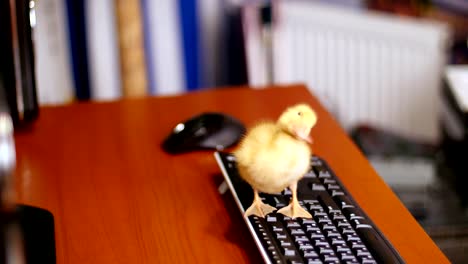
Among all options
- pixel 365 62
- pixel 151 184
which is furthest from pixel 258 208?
pixel 365 62

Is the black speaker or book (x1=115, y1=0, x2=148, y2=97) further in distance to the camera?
book (x1=115, y1=0, x2=148, y2=97)

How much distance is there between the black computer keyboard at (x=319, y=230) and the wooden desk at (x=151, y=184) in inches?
1.2

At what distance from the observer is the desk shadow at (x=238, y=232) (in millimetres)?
856

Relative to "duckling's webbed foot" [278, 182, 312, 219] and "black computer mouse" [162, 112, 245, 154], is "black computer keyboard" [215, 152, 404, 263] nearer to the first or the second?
"duckling's webbed foot" [278, 182, 312, 219]

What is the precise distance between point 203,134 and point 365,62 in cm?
127

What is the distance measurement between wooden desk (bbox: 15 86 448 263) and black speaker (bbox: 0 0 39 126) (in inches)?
3.0

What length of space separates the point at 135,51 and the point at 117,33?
78 millimetres

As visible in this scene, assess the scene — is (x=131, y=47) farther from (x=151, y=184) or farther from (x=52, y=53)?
(x=151, y=184)

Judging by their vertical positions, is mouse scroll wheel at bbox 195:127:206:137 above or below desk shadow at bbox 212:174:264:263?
above

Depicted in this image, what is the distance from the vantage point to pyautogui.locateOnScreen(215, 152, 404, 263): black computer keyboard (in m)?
0.80

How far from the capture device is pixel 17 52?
3.76ft

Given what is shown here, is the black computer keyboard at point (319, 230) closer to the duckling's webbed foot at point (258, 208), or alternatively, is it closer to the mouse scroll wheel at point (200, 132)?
the duckling's webbed foot at point (258, 208)

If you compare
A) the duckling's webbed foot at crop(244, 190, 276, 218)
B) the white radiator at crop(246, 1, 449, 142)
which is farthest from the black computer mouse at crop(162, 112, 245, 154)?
the white radiator at crop(246, 1, 449, 142)

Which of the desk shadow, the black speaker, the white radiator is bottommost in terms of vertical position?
the white radiator
